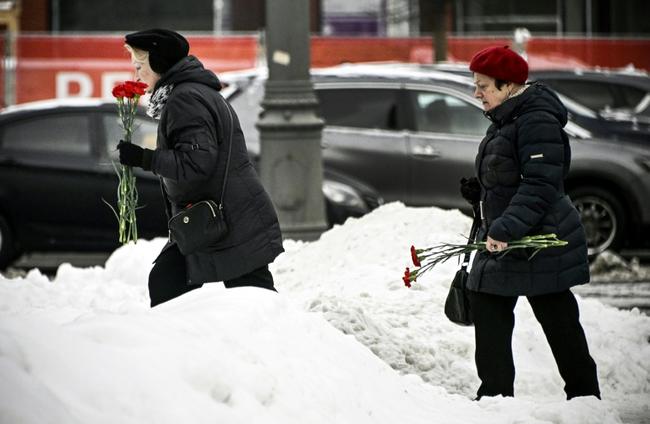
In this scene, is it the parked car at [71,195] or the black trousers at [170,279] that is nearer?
the black trousers at [170,279]

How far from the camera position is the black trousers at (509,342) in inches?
246

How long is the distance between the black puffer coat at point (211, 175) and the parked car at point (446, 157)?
656cm

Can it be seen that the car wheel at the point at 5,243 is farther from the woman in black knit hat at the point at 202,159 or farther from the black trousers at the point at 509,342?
the black trousers at the point at 509,342

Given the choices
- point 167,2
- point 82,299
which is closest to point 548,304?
point 82,299

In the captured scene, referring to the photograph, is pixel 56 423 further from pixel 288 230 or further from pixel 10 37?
pixel 10 37

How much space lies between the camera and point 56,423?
3.96 m

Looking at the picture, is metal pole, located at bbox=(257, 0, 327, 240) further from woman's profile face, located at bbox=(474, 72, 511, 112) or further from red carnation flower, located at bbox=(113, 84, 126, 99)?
woman's profile face, located at bbox=(474, 72, 511, 112)

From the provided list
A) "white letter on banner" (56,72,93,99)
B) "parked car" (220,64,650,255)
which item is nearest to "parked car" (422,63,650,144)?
"parked car" (220,64,650,255)

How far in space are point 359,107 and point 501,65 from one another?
7176mm

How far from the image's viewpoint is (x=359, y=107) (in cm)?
1332

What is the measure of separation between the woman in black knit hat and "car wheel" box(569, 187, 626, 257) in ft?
22.9

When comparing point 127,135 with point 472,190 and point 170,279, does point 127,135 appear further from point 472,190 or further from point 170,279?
point 472,190

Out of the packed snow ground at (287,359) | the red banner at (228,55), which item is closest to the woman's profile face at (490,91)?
the packed snow ground at (287,359)

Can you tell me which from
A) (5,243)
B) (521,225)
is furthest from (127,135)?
(5,243)
